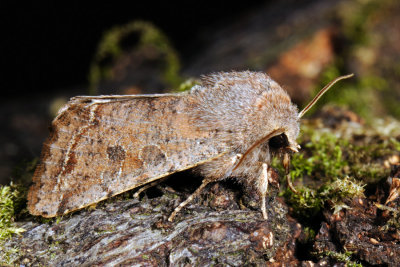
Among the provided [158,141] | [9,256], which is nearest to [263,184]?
[158,141]

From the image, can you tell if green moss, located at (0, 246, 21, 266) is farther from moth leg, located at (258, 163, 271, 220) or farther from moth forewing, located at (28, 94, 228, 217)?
moth leg, located at (258, 163, 271, 220)

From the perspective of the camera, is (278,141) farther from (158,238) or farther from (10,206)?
(10,206)

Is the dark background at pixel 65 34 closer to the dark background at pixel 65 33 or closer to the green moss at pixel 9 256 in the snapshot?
the dark background at pixel 65 33

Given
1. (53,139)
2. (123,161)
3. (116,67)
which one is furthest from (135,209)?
(116,67)

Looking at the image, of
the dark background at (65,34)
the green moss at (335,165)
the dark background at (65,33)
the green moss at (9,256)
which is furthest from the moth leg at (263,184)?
the dark background at (65,33)

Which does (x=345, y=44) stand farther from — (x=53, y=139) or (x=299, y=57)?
(x=53, y=139)

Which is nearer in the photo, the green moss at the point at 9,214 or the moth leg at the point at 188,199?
the green moss at the point at 9,214

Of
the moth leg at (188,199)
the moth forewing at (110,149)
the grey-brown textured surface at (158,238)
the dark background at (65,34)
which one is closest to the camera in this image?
the grey-brown textured surface at (158,238)
